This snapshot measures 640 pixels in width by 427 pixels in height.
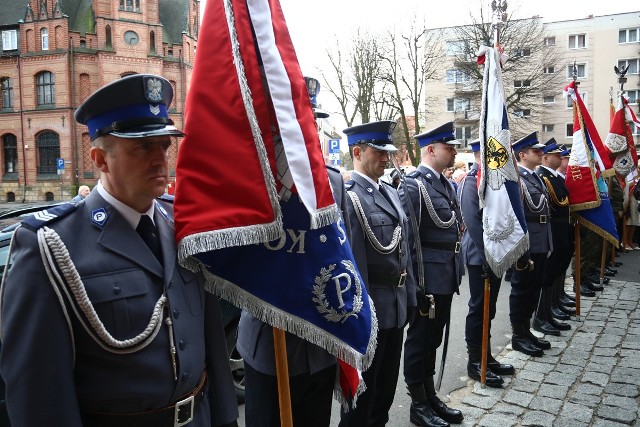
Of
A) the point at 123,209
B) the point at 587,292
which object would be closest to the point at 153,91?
the point at 123,209

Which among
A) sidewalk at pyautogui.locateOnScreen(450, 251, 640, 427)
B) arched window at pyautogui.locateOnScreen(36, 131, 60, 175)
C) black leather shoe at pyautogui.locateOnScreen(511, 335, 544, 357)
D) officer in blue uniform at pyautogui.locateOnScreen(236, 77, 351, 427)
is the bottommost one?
sidewalk at pyautogui.locateOnScreen(450, 251, 640, 427)

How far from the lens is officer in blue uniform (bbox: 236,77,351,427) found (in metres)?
2.52

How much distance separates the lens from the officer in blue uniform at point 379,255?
3238 mm

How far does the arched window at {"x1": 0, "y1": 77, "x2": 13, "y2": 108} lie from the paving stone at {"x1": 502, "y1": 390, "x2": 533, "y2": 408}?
41.0 m

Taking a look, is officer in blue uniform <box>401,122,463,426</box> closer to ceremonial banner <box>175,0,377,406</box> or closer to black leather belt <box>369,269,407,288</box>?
black leather belt <box>369,269,407,288</box>

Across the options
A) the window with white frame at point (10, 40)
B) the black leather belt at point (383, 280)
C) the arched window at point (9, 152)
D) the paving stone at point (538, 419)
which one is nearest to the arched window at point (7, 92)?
the arched window at point (9, 152)

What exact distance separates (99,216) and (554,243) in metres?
6.19

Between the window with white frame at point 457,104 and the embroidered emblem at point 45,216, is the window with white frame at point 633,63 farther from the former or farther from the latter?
the embroidered emblem at point 45,216

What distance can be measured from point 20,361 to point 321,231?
1.17 m

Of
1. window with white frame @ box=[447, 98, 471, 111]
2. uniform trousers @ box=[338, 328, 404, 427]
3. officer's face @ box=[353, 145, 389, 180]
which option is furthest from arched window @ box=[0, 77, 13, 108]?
uniform trousers @ box=[338, 328, 404, 427]

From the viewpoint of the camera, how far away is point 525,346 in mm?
5664

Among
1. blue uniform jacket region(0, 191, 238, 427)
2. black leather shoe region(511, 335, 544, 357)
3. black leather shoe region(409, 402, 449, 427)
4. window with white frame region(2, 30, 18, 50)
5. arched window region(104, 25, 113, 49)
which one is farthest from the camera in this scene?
window with white frame region(2, 30, 18, 50)

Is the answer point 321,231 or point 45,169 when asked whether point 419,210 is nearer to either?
point 321,231

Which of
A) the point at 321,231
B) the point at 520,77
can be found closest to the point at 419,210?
the point at 321,231
